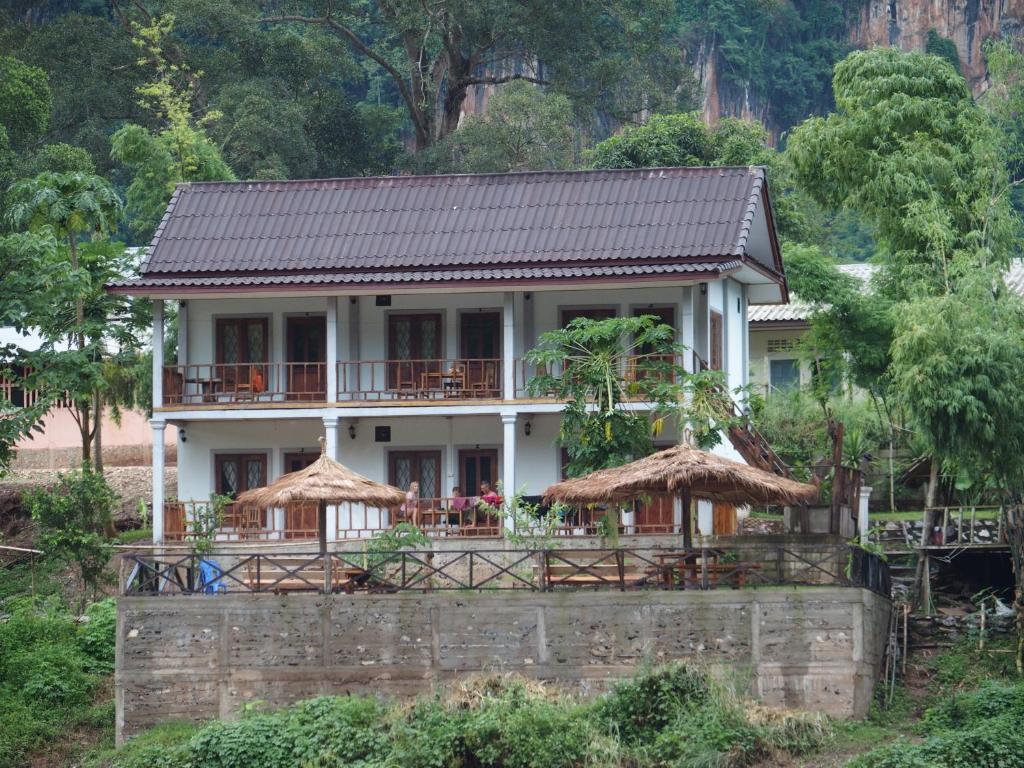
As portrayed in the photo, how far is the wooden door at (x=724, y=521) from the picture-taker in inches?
1334

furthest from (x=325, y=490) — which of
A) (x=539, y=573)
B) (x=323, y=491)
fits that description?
(x=539, y=573)

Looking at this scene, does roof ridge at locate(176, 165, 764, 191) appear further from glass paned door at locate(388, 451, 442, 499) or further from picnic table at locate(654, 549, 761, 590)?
picnic table at locate(654, 549, 761, 590)

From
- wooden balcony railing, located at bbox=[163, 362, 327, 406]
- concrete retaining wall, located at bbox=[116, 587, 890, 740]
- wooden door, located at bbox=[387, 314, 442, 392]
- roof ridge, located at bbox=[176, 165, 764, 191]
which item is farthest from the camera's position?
roof ridge, located at bbox=[176, 165, 764, 191]

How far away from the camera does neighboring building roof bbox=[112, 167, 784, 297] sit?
34.0 meters

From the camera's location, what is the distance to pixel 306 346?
3588 cm

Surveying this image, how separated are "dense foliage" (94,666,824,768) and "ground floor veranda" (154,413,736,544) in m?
6.33

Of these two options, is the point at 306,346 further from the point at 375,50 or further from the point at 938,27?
the point at 938,27

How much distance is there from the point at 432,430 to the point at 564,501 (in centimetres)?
688

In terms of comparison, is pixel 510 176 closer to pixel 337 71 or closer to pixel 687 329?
pixel 687 329

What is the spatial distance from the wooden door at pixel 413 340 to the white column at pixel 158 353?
3913mm

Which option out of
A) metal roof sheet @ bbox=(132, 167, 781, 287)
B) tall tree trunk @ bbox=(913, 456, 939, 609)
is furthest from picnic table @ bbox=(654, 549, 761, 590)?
metal roof sheet @ bbox=(132, 167, 781, 287)

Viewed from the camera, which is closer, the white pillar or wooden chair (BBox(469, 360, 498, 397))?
the white pillar

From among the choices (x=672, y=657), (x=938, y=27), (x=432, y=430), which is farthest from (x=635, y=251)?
(x=938, y=27)

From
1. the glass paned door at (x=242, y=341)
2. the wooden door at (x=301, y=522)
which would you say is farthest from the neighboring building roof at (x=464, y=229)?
the wooden door at (x=301, y=522)
